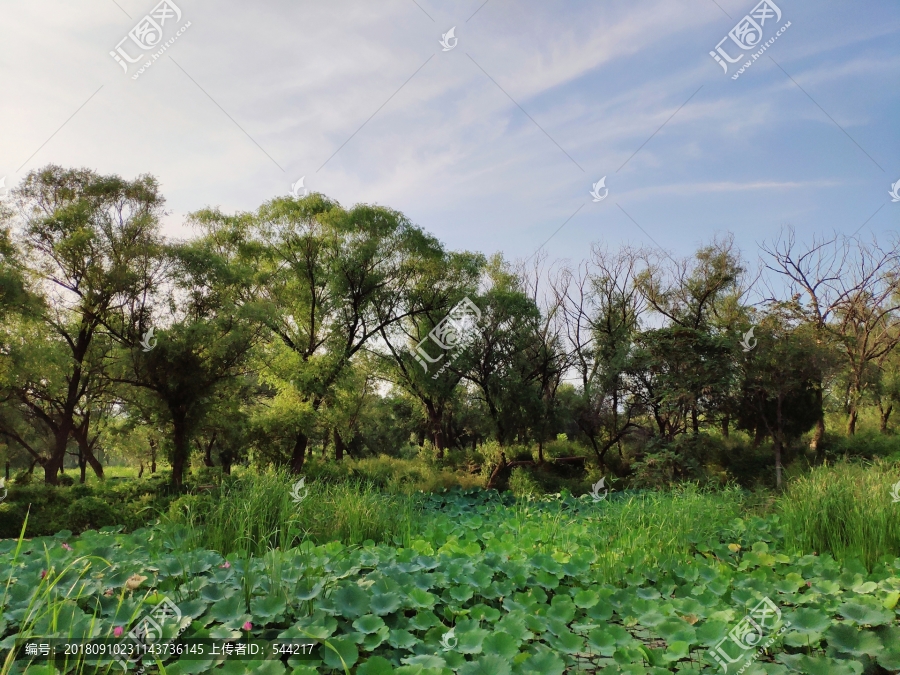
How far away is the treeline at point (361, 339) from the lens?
13031 mm

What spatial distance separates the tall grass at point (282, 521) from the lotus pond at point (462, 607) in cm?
26

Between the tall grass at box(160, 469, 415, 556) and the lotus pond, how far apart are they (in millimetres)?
257

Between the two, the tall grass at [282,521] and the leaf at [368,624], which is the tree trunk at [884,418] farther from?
the leaf at [368,624]

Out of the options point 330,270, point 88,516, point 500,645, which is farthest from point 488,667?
point 330,270

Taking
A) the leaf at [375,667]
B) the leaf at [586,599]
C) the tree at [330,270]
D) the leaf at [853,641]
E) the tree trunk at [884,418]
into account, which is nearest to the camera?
the leaf at [375,667]

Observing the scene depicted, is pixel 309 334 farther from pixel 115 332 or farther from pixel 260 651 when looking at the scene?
pixel 260 651

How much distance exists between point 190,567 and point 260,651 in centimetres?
99

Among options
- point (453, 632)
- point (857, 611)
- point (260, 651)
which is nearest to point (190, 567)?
point (260, 651)

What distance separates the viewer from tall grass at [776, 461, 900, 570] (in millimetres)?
4387

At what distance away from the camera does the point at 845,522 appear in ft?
15.2

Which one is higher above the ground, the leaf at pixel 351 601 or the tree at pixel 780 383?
the tree at pixel 780 383

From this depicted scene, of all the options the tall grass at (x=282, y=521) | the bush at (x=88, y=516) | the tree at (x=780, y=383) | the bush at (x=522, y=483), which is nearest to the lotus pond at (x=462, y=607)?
the tall grass at (x=282, y=521)

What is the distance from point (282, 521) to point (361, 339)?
510 inches

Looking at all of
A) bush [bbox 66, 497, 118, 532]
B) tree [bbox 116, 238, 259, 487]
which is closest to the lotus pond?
bush [bbox 66, 497, 118, 532]
